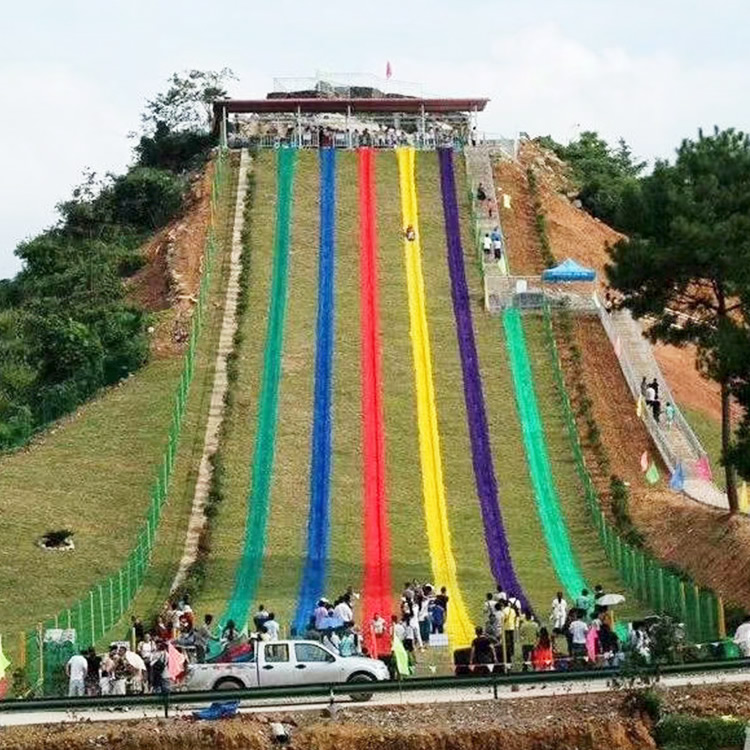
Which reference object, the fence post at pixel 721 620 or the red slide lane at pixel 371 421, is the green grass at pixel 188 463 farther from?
the fence post at pixel 721 620

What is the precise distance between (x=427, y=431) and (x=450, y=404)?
262cm

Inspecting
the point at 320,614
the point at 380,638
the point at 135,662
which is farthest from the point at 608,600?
the point at 135,662

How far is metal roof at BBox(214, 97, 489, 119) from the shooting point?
10481cm

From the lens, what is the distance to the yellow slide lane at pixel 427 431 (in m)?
54.2

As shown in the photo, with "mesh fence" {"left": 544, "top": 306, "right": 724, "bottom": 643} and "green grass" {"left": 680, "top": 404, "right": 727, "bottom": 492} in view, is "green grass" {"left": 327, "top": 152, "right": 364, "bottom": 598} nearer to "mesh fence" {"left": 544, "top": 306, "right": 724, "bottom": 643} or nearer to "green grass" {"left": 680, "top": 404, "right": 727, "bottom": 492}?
"mesh fence" {"left": 544, "top": 306, "right": 724, "bottom": 643}

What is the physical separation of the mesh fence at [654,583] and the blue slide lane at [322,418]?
7.28 metres

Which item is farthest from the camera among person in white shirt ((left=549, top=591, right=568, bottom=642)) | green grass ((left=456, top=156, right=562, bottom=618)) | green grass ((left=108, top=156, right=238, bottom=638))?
green grass ((left=456, top=156, right=562, bottom=618))

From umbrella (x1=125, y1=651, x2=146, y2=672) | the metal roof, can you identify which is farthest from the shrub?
umbrella (x1=125, y1=651, x2=146, y2=672)

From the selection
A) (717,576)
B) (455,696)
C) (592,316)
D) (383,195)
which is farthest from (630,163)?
(455,696)

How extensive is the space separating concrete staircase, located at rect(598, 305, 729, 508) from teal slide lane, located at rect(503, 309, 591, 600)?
3120mm

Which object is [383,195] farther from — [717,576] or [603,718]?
[603,718]

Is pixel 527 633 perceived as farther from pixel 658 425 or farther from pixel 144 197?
pixel 144 197

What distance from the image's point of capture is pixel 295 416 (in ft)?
235

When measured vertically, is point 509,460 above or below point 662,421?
below
